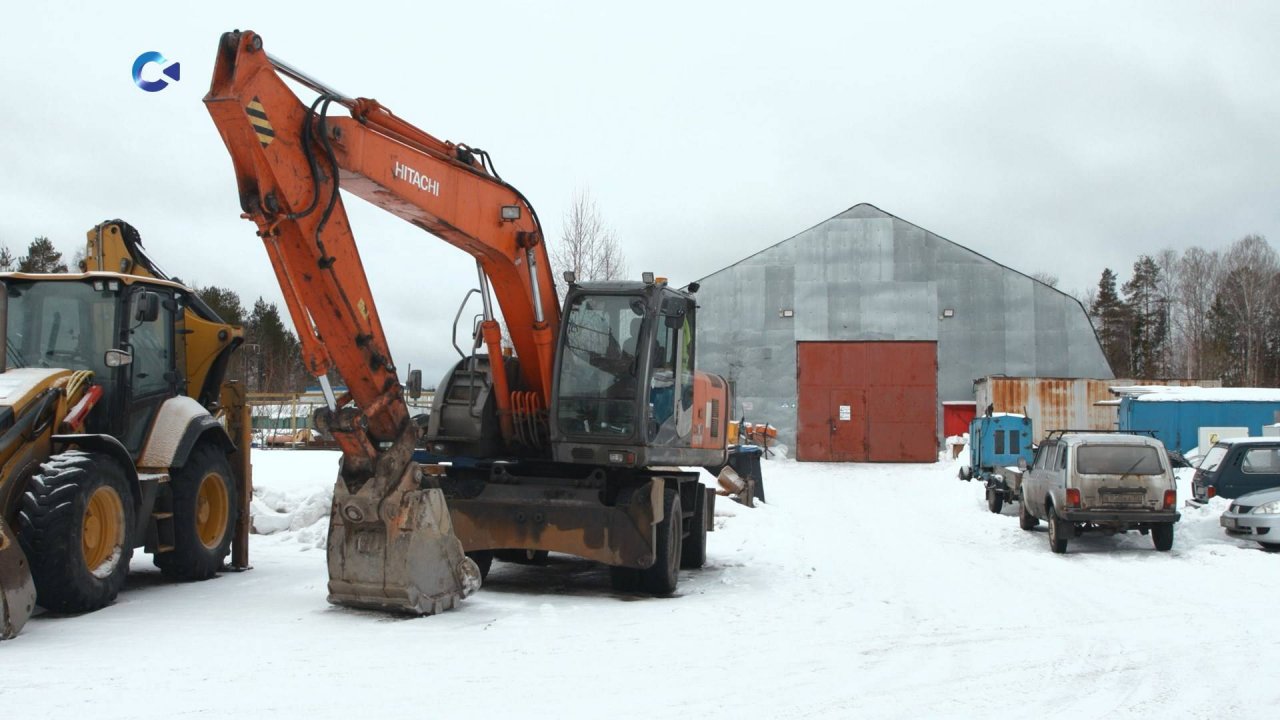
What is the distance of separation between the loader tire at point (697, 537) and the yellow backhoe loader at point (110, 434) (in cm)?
499

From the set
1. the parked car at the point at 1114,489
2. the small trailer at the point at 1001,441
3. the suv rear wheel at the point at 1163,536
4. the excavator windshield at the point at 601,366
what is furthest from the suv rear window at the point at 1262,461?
the excavator windshield at the point at 601,366

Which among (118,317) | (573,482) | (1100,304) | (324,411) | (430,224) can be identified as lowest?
(573,482)

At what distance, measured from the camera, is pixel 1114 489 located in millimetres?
14672

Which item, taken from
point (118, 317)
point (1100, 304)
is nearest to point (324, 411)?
point (118, 317)

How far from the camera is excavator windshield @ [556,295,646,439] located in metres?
10.3

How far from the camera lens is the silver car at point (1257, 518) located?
1473cm

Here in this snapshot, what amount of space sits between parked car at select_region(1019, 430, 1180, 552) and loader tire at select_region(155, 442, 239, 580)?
10834 millimetres

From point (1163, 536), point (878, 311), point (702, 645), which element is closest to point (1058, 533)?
point (1163, 536)

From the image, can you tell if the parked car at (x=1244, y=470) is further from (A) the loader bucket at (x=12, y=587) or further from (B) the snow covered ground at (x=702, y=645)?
(A) the loader bucket at (x=12, y=587)

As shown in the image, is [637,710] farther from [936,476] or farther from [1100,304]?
[1100,304]

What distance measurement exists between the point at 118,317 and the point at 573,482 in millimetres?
4428

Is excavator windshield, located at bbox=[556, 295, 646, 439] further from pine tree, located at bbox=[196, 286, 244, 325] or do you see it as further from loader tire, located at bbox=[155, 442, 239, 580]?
pine tree, located at bbox=[196, 286, 244, 325]

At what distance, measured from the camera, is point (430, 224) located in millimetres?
9406

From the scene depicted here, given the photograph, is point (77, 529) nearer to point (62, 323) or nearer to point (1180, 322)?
point (62, 323)
